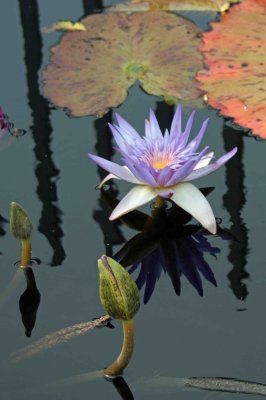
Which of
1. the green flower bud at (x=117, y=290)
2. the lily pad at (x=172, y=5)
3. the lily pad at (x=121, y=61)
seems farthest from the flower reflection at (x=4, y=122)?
the green flower bud at (x=117, y=290)

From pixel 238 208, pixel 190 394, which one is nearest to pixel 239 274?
pixel 238 208

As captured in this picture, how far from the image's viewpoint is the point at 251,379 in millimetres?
1493

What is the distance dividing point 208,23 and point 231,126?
529 millimetres

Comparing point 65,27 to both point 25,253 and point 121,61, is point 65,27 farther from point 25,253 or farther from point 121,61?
point 25,253

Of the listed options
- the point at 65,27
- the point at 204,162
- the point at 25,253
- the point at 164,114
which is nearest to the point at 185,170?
the point at 204,162

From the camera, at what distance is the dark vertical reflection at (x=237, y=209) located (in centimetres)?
174

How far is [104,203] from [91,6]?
0.98 meters

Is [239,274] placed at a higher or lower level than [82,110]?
lower

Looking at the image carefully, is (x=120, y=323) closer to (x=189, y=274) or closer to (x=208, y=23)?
(x=189, y=274)

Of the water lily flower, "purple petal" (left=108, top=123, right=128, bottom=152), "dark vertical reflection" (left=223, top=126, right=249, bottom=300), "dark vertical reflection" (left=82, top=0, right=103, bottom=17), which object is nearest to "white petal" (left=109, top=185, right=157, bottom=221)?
the water lily flower

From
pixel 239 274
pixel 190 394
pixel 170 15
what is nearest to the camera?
pixel 190 394

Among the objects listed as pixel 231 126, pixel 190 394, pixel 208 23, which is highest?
pixel 208 23

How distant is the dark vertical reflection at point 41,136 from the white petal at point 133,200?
0.16m

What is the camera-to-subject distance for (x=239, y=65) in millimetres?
2359
